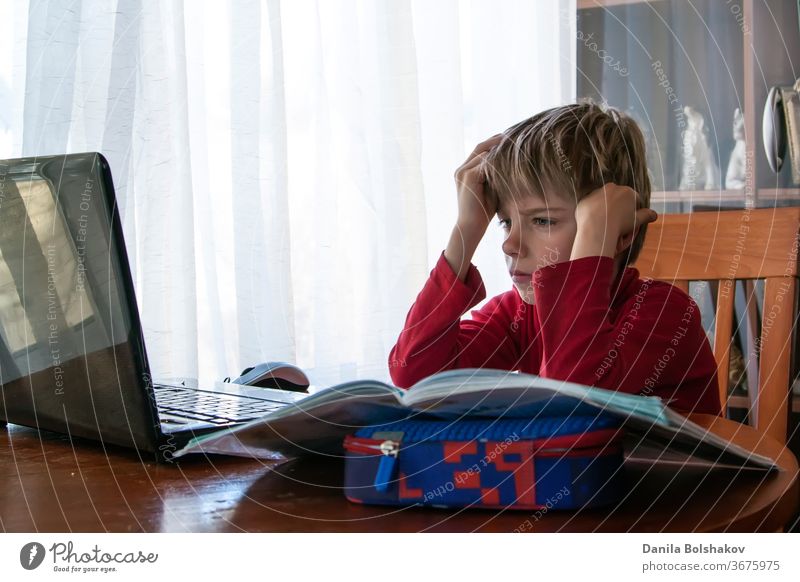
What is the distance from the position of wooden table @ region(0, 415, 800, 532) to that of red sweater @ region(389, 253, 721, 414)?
22 cm

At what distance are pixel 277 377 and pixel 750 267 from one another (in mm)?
592

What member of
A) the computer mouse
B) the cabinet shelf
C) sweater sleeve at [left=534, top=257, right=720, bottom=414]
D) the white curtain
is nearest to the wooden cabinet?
the cabinet shelf

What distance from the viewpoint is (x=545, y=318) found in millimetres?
751

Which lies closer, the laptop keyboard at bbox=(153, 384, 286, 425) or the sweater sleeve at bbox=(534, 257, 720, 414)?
the laptop keyboard at bbox=(153, 384, 286, 425)

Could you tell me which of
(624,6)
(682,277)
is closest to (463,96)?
(624,6)

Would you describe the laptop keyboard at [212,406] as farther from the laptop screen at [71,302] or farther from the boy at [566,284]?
the boy at [566,284]

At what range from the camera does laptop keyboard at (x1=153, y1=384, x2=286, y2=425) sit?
59cm

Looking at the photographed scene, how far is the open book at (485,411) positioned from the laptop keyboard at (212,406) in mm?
124

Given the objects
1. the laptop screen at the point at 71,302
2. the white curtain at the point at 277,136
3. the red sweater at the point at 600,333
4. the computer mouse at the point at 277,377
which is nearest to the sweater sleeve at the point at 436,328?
the red sweater at the point at 600,333

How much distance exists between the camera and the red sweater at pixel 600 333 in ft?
2.39

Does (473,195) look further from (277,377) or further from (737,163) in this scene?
(737,163)

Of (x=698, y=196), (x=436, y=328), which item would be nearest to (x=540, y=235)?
(x=436, y=328)

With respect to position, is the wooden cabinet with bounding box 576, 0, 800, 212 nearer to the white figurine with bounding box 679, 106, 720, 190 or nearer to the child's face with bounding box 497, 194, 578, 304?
the white figurine with bounding box 679, 106, 720, 190

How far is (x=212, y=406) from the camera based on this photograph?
2.15 ft
